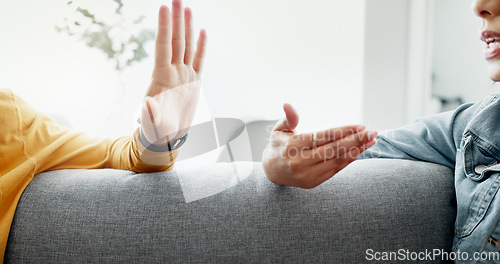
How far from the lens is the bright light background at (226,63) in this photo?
A: 1717mm

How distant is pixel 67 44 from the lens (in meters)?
1.76

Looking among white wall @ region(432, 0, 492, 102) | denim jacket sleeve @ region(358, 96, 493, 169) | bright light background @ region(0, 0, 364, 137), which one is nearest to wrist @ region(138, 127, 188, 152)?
denim jacket sleeve @ region(358, 96, 493, 169)

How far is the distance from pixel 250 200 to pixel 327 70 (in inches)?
65.5

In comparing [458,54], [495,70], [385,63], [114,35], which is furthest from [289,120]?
[385,63]

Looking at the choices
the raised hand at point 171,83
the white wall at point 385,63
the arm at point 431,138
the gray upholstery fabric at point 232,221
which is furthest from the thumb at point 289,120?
the white wall at point 385,63

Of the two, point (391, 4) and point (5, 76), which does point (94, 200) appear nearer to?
point (5, 76)

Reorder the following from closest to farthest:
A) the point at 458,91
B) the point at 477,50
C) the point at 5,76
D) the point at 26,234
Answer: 1. the point at 26,234
2. the point at 5,76
3. the point at 477,50
4. the point at 458,91

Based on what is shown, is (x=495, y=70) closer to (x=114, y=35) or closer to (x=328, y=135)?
(x=328, y=135)

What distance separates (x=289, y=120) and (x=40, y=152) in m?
0.56

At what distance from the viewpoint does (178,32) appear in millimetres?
763

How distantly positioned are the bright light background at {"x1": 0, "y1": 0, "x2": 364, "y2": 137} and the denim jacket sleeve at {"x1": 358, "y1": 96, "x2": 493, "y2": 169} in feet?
3.08

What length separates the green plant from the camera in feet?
5.59

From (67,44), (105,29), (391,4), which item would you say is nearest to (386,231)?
(105,29)

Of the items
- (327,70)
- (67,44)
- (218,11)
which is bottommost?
(327,70)
